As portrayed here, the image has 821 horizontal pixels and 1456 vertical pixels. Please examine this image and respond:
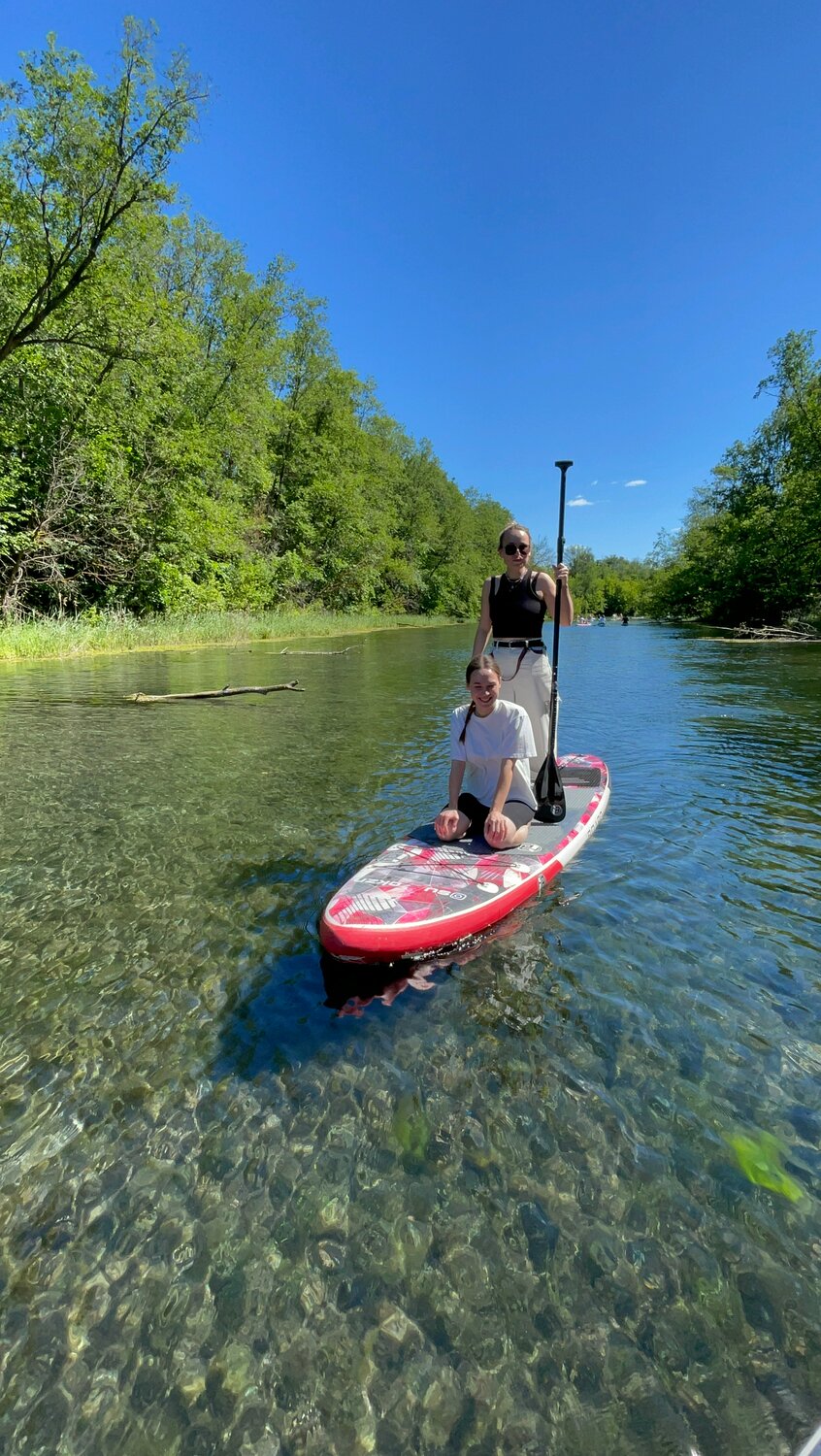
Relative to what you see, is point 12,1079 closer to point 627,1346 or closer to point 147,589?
point 627,1346

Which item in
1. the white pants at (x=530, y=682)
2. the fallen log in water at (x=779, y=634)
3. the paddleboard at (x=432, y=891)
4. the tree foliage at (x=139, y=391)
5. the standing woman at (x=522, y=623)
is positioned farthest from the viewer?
the fallen log in water at (x=779, y=634)

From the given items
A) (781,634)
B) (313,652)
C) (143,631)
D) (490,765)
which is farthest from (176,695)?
(781,634)

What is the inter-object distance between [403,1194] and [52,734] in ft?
32.6

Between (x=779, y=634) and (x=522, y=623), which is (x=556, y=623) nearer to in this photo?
(x=522, y=623)

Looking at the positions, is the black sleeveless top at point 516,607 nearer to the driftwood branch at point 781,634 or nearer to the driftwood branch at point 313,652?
the driftwood branch at point 313,652

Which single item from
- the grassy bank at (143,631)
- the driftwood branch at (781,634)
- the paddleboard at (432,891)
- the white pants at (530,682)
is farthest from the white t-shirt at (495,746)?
the driftwood branch at (781,634)

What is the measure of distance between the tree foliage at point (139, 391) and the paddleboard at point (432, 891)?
2024 centimetres

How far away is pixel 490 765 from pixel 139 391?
2667 cm

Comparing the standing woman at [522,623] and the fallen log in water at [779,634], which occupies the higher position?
the standing woman at [522,623]

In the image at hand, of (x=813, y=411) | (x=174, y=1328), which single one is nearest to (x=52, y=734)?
(x=174, y=1328)

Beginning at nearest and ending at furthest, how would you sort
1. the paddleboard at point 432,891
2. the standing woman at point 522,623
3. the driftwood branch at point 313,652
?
the paddleboard at point 432,891, the standing woman at point 522,623, the driftwood branch at point 313,652

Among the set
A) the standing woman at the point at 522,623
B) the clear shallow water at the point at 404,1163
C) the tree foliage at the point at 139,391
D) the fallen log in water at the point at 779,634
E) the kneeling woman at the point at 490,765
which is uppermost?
the tree foliage at the point at 139,391

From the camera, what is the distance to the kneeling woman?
4.77m

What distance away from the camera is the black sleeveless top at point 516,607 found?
557 cm
